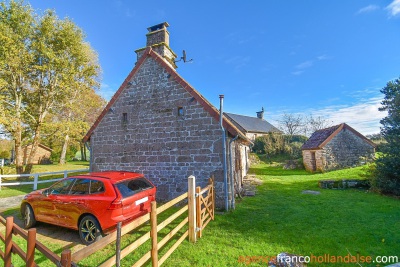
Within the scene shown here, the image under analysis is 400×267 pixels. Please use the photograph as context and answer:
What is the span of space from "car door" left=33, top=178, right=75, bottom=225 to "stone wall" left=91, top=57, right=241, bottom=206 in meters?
3.47

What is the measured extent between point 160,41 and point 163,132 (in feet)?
16.9

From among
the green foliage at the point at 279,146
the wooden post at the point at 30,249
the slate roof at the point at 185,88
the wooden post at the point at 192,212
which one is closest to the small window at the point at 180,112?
the slate roof at the point at 185,88

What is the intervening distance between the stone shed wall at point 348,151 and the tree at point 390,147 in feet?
21.0

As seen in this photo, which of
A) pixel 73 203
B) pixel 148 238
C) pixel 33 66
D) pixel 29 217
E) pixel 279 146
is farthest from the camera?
pixel 279 146

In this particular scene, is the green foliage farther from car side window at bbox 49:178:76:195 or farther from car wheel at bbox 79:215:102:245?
car side window at bbox 49:178:76:195

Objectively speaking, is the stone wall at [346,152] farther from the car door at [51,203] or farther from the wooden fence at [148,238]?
the car door at [51,203]

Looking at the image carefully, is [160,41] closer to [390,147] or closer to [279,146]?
[390,147]

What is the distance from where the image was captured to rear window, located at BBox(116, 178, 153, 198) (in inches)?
208

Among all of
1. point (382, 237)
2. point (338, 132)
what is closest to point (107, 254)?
point (382, 237)

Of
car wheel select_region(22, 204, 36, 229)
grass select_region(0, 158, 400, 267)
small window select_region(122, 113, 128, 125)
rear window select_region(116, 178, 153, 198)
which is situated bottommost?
grass select_region(0, 158, 400, 267)

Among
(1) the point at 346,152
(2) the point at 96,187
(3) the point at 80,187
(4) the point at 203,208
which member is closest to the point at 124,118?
(3) the point at 80,187

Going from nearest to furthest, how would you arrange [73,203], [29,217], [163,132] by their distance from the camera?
1. [73,203]
2. [29,217]
3. [163,132]

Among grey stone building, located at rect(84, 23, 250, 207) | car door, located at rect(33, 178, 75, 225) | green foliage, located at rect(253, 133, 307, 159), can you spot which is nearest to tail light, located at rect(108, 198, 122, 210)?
car door, located at rect(33, 178, 75, 225)

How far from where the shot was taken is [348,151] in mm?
17781
